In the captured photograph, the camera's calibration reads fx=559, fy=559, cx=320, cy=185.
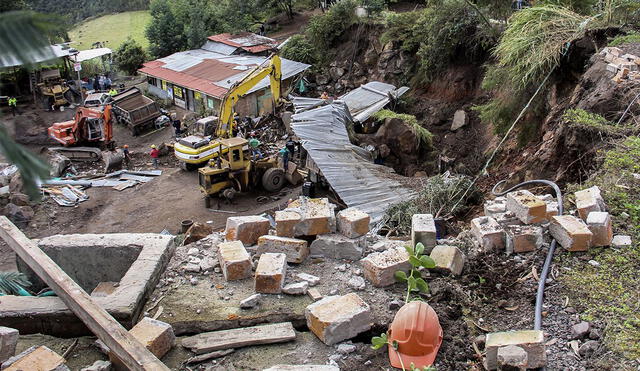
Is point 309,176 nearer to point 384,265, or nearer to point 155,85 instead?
point 384,265

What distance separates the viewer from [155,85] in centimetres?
2641

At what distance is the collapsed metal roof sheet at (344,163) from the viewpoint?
10883 millimetres

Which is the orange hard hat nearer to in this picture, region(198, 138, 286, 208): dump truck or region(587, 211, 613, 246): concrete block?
region(587, 211, 613, 246): concrete block

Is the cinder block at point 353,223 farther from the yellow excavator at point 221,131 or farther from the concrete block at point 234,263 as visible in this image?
the yellow excavator at point 221,131

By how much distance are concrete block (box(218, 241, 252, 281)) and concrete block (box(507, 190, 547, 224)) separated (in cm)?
292

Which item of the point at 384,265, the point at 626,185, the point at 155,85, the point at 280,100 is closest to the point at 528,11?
the point at 626,185

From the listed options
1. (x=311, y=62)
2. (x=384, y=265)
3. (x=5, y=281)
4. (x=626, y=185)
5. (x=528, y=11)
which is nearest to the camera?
(x=384, y=265)

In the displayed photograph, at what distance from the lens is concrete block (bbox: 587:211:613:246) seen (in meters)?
5.39

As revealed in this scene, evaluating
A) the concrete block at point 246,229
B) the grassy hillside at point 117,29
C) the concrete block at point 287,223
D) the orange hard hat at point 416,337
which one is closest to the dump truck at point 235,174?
the concrete block at point 246,229

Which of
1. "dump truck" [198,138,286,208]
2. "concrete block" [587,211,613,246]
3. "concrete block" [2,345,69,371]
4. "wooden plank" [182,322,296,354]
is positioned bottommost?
"dump truck" [198,138,286,208]

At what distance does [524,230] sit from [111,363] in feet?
13.6

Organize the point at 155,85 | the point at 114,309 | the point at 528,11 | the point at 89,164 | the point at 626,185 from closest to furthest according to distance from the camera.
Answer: the point at 114,309 → the point at 626,185 → the point at 528,11 → the point at 89,164 → the point at 155,85

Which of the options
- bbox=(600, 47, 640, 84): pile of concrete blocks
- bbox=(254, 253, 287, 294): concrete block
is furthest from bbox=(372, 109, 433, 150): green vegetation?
bbox=(254, 253, 287, 294): concrete block

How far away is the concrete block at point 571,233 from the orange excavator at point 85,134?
1692cm
